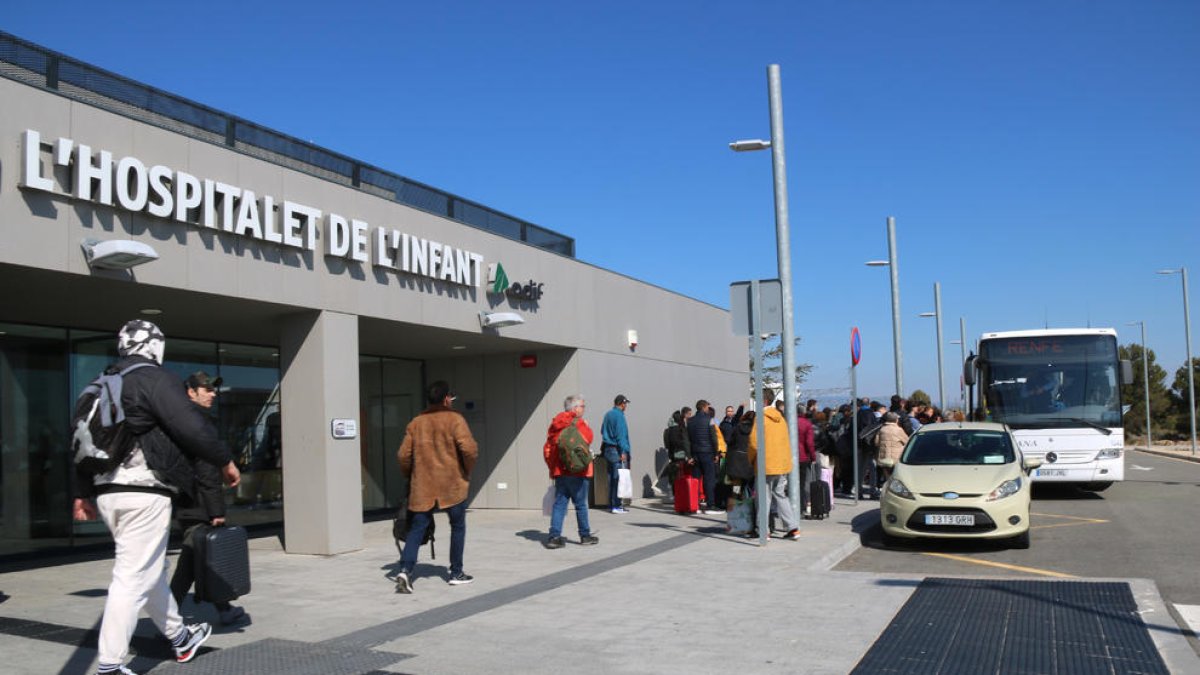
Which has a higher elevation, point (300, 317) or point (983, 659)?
point (300, 317)

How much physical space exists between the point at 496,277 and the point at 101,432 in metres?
9.34

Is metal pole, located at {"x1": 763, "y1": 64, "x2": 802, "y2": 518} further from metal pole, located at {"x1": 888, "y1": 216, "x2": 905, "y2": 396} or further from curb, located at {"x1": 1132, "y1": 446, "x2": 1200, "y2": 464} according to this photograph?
curb, located at {"x1": 1132, "y1": 446, "x2": 1200, "y2": 464}

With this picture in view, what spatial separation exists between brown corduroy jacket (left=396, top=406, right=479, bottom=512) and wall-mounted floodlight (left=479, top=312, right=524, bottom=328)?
5.42m

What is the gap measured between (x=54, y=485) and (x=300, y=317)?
3.84 metres

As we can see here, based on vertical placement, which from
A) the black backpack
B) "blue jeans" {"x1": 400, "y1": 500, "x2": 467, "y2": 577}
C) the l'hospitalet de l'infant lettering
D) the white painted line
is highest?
the l'hospitalet de l'infant lettering

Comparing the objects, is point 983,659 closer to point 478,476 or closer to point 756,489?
point 756,489

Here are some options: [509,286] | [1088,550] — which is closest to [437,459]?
[509,286]

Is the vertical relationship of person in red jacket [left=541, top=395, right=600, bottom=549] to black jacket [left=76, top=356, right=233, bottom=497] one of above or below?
below

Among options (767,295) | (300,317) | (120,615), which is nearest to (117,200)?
(300,317)

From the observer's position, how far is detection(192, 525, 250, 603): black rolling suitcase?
6.04 meters

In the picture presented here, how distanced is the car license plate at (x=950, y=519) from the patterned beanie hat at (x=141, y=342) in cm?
853

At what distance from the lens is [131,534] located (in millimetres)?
A: 5148

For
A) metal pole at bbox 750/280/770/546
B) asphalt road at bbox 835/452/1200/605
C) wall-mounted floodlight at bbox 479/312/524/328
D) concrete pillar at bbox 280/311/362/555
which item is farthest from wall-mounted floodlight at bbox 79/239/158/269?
asphalt road at bbox 835/452/1200/605

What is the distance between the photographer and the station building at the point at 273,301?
8.41m
